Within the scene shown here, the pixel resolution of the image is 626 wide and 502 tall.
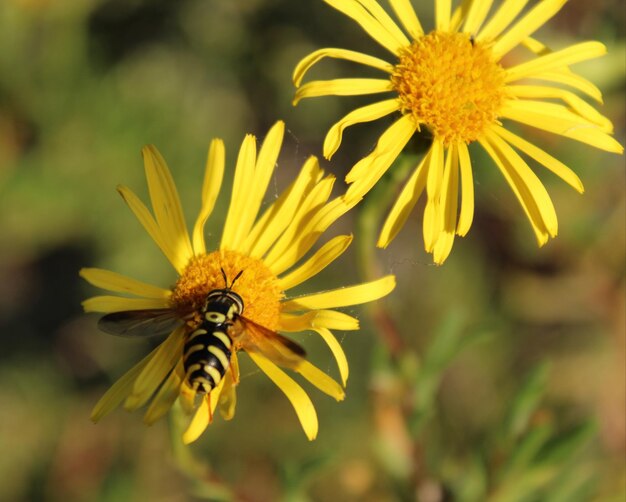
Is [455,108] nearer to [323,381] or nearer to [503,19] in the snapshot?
[503,19]

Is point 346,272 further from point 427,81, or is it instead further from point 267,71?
point 427,81

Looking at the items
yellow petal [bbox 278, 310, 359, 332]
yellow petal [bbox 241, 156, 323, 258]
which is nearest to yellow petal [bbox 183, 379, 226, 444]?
yellow petal [bbox 278, 310, 359, 332]

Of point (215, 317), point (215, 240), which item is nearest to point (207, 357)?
point (215, 317)

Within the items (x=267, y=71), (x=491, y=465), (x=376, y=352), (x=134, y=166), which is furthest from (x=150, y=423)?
(x=267, y=71)

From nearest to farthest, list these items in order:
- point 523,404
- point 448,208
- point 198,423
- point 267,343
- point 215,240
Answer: point 267,343, point 198,423, point 448,208, point 523,404, point 215,240

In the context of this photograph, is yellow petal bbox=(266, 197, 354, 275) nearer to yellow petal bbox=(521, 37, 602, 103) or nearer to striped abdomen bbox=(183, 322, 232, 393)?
striped abdomen bbox=(183, 322, 232, 393)
